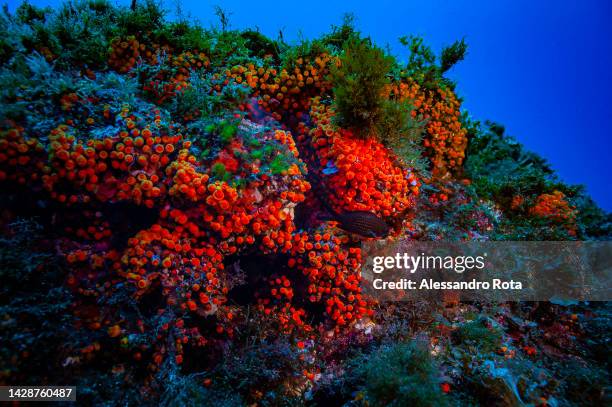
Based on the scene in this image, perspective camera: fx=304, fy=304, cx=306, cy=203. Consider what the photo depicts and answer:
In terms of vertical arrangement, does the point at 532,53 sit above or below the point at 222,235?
above

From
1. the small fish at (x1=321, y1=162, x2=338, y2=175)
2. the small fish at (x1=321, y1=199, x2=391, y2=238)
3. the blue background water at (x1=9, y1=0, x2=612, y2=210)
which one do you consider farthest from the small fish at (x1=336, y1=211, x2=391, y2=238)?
the blue background water at (x1=9, y1=0, x2=612, y2=210)

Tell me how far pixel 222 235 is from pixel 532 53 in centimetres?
17024

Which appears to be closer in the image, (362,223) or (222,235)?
(222,235)

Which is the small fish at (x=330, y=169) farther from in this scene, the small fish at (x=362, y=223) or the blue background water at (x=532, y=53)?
the blue background water at (x=532, y=53)

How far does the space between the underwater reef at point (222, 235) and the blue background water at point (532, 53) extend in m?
119

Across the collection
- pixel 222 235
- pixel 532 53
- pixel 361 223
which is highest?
pixel 532 53

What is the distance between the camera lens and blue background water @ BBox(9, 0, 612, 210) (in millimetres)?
114188

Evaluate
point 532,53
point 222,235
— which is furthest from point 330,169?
point 532,53

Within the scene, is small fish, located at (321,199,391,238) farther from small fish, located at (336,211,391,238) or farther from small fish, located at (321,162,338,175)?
small fish, located at (321,162,338,175)

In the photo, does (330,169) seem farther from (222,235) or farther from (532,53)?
(532,53)

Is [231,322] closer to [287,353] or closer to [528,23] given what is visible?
[287,353]

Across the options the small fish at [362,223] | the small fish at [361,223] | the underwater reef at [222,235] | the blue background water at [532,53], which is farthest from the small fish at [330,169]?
the blue background water at [532,53]

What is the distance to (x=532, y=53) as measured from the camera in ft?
422

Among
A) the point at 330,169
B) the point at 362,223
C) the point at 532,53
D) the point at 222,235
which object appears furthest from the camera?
the point at 532,53
